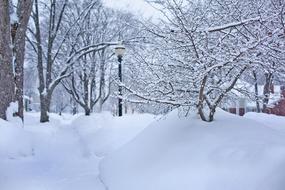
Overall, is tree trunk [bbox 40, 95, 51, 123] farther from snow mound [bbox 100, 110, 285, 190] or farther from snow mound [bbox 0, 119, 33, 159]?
snow mound [bbox 100, 110, 285, 190]

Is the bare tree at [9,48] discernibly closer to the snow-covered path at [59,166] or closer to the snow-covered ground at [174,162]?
the snow-covered ground at [174,162]

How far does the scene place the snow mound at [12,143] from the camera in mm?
9320

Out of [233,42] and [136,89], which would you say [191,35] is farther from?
[136,89]

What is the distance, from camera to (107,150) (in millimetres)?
12742

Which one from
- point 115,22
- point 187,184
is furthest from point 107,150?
point 115,22

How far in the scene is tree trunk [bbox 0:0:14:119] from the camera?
36.3 feet

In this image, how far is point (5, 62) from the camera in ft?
36.9

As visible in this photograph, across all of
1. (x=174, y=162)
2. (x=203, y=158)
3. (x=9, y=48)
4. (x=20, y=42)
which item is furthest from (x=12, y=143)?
(x=203, y=158)

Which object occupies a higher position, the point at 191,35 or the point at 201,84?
the point at 191,35

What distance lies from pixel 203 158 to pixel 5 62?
6991mm

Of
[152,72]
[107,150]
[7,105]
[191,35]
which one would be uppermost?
[191,35]

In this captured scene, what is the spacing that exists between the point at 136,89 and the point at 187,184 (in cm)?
323

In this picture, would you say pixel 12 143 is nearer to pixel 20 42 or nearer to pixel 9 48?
pixel 9 48

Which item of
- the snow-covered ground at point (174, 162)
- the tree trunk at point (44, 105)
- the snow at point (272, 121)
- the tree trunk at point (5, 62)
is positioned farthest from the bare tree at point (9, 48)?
the tree trunk at point (44, 105)
